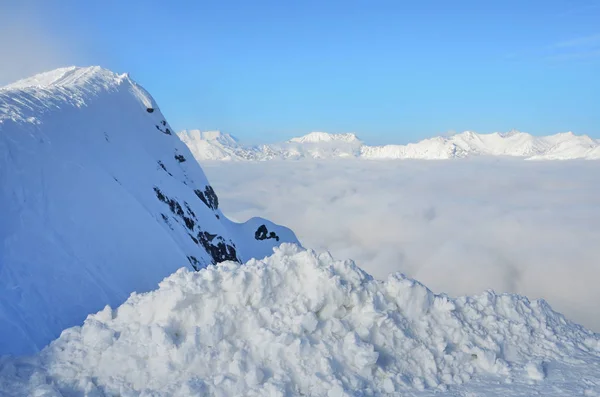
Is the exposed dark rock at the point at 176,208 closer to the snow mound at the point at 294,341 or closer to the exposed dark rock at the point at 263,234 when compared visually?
the exposed dark rock at the point at 263,234

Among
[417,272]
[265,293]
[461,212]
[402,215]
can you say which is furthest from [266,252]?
[461,212]

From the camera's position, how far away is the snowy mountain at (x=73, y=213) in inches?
398

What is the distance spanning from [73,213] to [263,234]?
131 feet

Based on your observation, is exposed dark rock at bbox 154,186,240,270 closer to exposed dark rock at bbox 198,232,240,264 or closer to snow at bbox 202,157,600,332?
exposed dark rock at bbox 198,232,240,264

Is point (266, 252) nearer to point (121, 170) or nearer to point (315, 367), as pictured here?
point (121, 170)

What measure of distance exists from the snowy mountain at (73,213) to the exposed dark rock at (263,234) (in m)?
22.3

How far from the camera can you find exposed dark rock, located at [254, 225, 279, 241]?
53.3 m

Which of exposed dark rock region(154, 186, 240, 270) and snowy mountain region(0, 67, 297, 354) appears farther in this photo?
exposed dark rock region(154, 186, 240, 270)

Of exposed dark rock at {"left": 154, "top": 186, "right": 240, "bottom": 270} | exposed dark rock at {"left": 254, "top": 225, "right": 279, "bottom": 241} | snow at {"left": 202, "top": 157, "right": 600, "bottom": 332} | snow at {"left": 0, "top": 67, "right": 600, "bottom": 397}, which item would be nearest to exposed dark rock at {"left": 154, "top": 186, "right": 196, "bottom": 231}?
exposed dark rock at {"left": 154, "top": 186, "right": 240, "bottom": 270}

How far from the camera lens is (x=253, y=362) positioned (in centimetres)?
652

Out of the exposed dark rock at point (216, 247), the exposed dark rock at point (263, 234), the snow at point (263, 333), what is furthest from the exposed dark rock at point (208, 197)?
the snow at point (263, 333)

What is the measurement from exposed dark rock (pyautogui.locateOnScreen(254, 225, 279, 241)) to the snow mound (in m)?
44.9

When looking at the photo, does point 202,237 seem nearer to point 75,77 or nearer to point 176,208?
point 176,208

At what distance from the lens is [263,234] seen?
5388 cm
